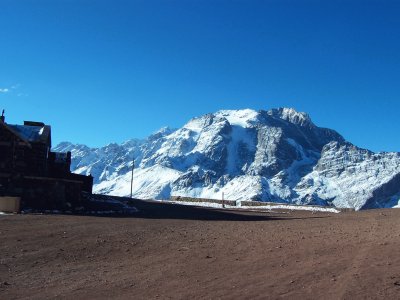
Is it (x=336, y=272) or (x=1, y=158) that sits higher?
(x=1, y=158)

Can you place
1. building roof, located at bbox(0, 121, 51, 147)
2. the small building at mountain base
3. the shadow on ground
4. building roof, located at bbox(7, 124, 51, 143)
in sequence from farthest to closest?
1. building roof, located at bbox(7, 124, 51, 143)
2. building roof, located at bbox(0, 121, 51, 147)
3. the small building at mountain base
4. the shadow on ground

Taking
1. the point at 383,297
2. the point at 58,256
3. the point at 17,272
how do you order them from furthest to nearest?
the point at 58,256, the point at 17,272, the point at 383,297

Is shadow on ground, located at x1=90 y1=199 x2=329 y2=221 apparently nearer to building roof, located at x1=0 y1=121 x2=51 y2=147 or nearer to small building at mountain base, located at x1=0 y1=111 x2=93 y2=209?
small building at mountain base, located at x1=0 y1=111 x2=93 y2=209

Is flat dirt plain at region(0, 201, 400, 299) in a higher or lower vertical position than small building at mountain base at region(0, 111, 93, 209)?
lower

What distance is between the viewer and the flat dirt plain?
1166 centimetres

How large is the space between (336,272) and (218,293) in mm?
3320

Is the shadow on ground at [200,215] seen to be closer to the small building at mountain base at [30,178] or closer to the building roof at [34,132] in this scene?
the small building at mountain base at [30,178]

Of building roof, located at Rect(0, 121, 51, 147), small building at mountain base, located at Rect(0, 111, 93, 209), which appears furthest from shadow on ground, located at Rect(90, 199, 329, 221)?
building roof, located at Rect(0, 121, 51, 147)

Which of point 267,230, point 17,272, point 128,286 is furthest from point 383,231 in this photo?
point 17,272

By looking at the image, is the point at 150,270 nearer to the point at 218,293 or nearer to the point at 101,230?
the point at 218,293

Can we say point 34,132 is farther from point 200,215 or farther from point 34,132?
point 200,215

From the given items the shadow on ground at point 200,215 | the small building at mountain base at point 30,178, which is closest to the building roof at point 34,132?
the small building at mountain base at point 30,178

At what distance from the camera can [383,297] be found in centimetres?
1070

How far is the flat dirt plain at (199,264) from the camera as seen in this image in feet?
38.3
